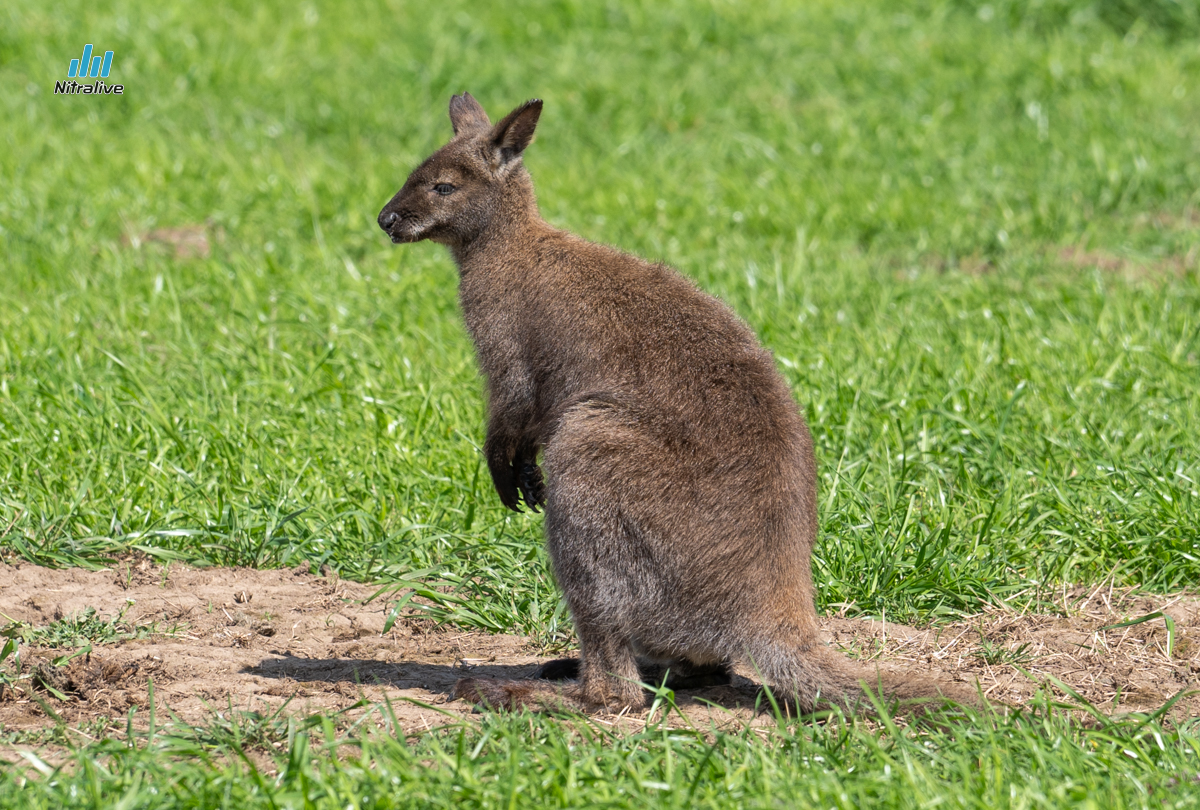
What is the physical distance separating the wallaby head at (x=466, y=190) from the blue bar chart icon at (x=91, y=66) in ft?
20.4

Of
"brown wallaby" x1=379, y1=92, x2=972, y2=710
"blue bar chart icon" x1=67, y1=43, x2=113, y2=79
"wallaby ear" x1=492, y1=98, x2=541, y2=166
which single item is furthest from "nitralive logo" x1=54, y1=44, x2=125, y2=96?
"brown wallaby" x1=379, y1=92, x2=972, y2=710

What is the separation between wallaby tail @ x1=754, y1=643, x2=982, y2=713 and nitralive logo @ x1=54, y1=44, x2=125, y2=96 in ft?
26.0

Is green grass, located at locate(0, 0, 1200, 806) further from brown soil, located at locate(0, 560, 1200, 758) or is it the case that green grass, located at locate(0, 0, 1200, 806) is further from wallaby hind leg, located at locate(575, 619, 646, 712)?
wallaby hind leg, located at locate(575, 619, 646, 712)

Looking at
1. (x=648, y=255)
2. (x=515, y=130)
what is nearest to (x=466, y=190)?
(x=515, y=130)

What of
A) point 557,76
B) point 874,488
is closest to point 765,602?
point 874,488

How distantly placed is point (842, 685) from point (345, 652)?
1606 mm

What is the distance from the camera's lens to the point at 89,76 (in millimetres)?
9797

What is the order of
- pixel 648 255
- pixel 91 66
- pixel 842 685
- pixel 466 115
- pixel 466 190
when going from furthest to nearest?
pixel 91 66
pixel 648 255
pixel 466 115
pixel 466 190
pixel 842 685

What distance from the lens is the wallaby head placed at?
15.0ft

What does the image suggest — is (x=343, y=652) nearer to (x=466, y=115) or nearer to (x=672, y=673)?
(x=672, y=673)

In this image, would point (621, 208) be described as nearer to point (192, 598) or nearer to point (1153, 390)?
point (1153, 390)

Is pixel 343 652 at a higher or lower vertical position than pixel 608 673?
lower

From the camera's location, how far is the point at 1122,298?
699cm

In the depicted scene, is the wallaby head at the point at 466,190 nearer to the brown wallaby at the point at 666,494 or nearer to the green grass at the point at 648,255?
the brown wallaby at the point at 666,494
